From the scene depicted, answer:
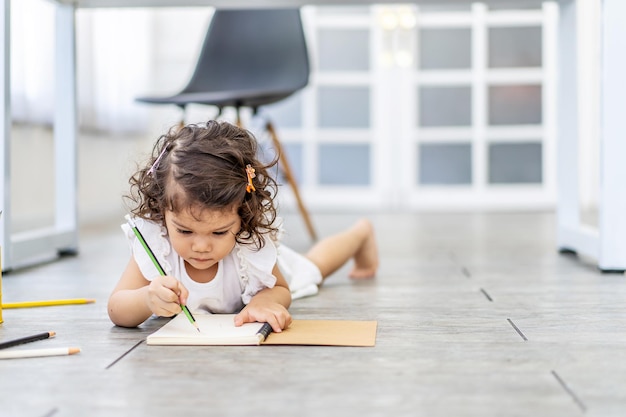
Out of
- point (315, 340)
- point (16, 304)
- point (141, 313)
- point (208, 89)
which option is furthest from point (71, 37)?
point (315, 340)

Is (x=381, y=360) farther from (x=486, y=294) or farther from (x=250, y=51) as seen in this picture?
(x=250, y=51)

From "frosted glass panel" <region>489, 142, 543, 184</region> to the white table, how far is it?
2.26m

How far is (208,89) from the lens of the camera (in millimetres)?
3000

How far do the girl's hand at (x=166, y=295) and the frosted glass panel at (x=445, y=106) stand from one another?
360cm

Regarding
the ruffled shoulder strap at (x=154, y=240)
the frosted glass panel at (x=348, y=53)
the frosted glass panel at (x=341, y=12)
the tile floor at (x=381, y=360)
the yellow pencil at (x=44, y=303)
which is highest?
the frosted glass panel at (x=341, y=12)

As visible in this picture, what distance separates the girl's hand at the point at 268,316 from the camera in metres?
1.19

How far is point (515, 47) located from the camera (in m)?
4.54

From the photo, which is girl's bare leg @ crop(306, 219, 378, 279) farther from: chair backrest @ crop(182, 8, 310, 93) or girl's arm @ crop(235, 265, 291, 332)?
chair backrest @ crop(182, 8, 310, 93)

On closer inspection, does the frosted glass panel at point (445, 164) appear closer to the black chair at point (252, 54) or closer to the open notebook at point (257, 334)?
the black chair at point (252, 54)

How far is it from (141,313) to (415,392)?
0.51 m

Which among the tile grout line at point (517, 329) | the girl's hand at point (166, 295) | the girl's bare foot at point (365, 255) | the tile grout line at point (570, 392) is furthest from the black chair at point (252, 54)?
the tile grout line at point (570, 392)

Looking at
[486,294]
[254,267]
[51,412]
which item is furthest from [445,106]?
[51,412]

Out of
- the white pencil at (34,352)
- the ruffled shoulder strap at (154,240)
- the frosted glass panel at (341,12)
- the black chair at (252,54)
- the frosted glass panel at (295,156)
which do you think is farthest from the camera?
the frosted glass panel at (295,156)

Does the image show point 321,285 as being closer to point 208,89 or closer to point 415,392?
point 415,392
